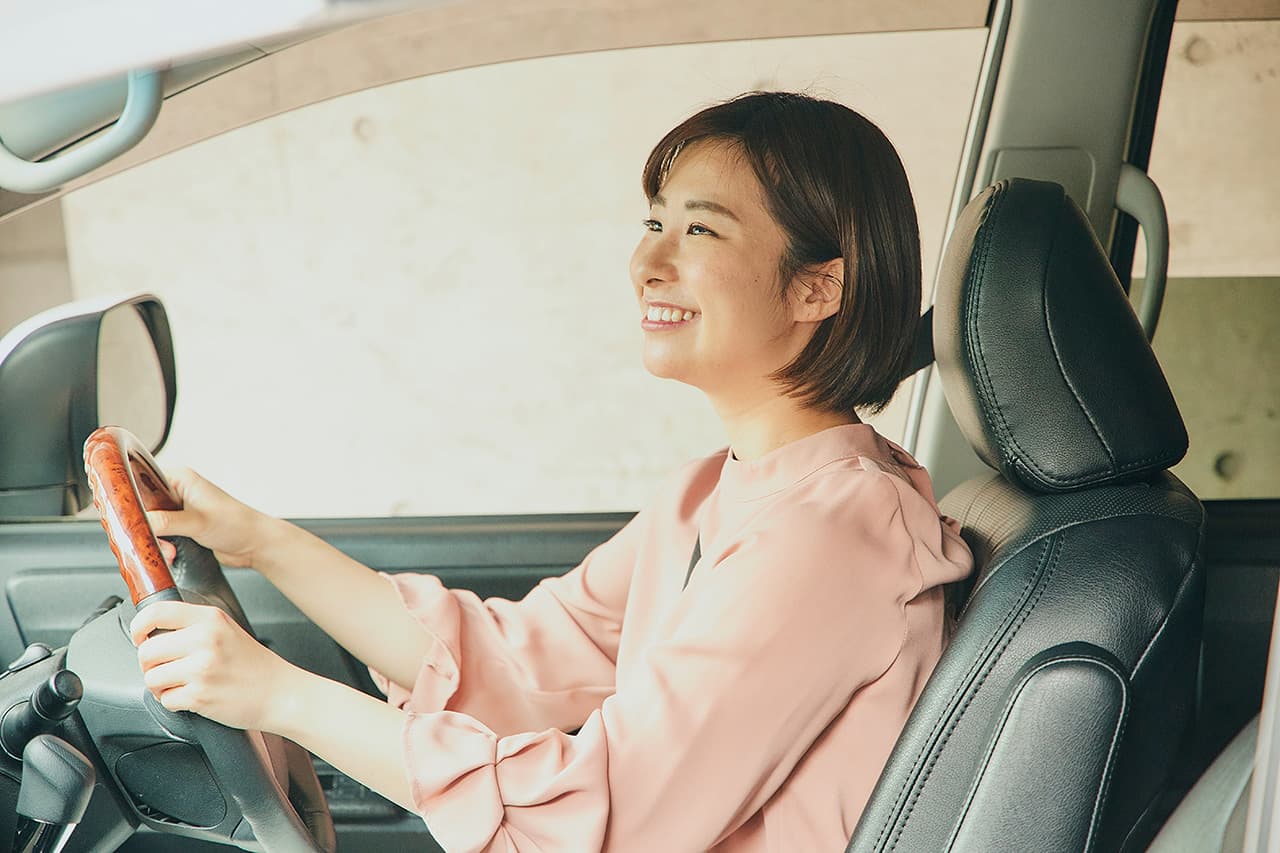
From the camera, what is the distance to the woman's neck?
132 centimetres

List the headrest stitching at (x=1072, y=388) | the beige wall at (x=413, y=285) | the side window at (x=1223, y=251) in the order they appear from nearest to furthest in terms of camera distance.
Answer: the headrest stitching at (x=1072, y=388)
the side window at (x=1223, y=251)
the beige wall at (x=413, y=285)

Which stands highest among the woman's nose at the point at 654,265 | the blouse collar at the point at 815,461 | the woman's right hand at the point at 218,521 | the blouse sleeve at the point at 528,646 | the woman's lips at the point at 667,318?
the woman's nose at the point at 654,265

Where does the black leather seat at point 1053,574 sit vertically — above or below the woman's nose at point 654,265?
below

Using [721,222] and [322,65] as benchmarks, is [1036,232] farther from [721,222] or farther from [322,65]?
[322,65]

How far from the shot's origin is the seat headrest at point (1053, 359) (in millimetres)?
1137

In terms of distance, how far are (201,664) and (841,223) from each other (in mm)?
731

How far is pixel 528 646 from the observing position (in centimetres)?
155

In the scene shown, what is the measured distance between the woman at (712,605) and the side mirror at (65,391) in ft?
0.70

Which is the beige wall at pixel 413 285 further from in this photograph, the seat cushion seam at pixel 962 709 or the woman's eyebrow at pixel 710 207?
the seat cushion seam at pixel 962 709

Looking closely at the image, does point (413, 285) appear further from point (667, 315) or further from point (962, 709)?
point (962, 709)

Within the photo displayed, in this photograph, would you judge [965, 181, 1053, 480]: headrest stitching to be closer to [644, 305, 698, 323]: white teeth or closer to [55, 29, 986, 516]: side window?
[644, 305, 698, 323]: white teeth

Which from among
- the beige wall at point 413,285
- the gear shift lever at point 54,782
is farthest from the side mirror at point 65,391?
the beige wall at point 413,285

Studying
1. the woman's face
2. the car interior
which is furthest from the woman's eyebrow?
the car interior

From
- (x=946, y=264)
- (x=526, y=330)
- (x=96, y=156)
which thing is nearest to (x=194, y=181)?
(x=526, y=330)
